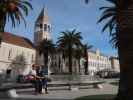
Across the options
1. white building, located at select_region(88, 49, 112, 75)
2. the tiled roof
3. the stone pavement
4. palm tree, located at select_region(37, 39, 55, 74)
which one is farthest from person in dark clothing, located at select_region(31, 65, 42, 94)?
white building, located at select_region(88, 49, 112, 75)

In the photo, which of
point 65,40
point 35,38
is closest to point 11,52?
point 65,40

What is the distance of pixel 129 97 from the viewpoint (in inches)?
375

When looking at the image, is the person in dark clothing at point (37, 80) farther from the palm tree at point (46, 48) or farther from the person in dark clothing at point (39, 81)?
the palm tree at point (46, 48)

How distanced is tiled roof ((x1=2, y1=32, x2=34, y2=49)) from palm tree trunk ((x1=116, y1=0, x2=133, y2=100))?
65.9 metres

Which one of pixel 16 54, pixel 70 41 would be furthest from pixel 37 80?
pixel 16 54

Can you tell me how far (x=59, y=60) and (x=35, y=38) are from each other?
571 inches

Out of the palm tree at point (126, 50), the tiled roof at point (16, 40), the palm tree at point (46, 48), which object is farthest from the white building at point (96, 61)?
the palm tree at point (126, 50)

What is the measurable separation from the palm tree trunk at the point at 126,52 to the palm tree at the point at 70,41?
51.3 m

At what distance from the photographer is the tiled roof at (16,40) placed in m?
75.6

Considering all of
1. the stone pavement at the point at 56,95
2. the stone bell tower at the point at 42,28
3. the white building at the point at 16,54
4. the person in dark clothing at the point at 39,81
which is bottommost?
the stone pavement at the point at 56,95

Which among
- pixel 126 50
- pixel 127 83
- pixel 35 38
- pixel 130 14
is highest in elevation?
pixel 35 38

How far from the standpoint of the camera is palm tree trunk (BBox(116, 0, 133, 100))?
9633 mm

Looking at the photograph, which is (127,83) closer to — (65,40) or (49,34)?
(65,40)

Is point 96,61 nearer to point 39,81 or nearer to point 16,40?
point 16,40
